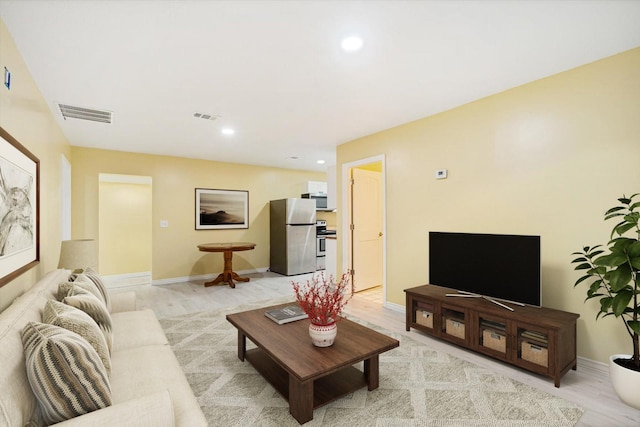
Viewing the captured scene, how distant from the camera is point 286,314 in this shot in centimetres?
271

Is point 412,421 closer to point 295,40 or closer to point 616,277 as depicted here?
point 616,277

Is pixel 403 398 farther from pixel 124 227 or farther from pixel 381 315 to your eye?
pixel 124 227

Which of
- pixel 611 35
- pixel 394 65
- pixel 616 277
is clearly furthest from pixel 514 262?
pixel 394 65

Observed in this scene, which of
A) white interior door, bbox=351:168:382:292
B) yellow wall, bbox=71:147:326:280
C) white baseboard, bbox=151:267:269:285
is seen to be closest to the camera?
white interior door, bbox=351:168:382:292

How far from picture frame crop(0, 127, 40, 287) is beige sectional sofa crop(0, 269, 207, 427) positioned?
20 centimetres

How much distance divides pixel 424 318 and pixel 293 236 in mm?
3804

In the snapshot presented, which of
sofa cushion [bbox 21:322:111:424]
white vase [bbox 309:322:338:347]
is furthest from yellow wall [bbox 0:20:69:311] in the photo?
white vase [bbox 309:322:338:347]

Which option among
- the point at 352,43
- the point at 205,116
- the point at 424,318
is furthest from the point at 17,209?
the point at 424,318

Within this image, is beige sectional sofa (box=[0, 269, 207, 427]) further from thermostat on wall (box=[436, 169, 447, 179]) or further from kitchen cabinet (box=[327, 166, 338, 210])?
kitchen cabinet (box=[327, 166, 338, 210])

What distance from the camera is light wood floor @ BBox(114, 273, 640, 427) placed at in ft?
6.64

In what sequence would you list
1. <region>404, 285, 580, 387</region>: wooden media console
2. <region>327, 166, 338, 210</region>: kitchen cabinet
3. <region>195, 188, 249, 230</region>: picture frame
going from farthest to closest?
<region>195, 188, 249, 230</region>: picture frame
<region>327, 166, 338, 210</region>: kitchen cabinet
<region>404, 285, 580, 387</region>: wooden media console

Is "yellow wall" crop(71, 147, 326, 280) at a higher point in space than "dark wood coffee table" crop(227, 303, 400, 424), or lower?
higher

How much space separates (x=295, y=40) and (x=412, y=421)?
2.56 m

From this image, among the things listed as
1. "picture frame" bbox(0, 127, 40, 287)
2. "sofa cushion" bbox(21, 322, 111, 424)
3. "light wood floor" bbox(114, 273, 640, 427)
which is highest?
"picture frame" bbox(0, 127, 40, 287)
